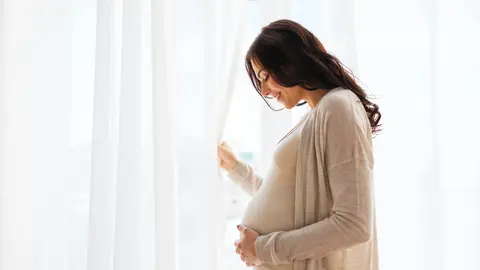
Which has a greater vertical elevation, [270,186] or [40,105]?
[40,105]

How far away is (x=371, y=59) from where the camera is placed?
1281mm

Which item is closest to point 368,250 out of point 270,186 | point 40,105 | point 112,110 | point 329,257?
point 329,257

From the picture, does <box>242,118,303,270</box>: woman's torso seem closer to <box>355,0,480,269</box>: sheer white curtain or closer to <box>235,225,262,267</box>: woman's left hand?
<box>235,225,262,267</box>: woman's left hand

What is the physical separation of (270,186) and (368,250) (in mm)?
228

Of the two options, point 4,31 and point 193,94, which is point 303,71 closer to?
point 193,94

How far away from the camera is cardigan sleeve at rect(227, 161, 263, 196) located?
117 cm

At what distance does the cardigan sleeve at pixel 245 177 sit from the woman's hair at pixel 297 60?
0.80ft

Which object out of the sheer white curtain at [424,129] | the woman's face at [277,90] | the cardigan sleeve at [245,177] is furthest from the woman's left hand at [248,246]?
the sheer white curtain at [424,129]

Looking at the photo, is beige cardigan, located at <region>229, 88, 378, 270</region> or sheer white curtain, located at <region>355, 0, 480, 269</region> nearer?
beige cardigan, located at <region>229, 88, 378, 270</region>

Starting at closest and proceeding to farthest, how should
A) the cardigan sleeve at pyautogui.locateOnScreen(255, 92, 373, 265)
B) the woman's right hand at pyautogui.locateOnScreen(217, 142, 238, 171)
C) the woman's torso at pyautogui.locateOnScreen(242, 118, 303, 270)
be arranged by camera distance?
the cardigan sleeve at pyautogui.locateOnScreen(255, 92, 373, 265), the woman's torso at pyautogui.locateOnScreen(242, 118, 303, 270), the woman's right hand at pyautogui.locateOnScreen(217, 142, 238, 171)

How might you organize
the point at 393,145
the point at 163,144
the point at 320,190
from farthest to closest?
the point at 393,145 < the point at 163,144 < the point at 320,190

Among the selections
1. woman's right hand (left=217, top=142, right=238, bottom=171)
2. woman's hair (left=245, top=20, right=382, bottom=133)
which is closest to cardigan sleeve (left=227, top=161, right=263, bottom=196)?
woman's right hand (left=217, top=142, right=238, bottom=171)

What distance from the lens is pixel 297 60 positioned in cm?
98

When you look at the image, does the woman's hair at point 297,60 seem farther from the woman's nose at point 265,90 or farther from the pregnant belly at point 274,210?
the pregnant belly at point 274,210
